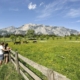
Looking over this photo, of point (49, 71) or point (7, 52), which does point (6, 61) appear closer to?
point (7, 52)

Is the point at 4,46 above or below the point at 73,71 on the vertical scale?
above

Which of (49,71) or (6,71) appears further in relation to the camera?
(6,71)

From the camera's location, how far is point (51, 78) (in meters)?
3.59

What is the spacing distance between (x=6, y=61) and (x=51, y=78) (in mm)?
10496

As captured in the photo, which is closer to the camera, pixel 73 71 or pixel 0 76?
pixel 0 76

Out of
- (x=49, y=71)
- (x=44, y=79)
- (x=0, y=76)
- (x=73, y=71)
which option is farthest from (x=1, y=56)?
(x=49, y=71)

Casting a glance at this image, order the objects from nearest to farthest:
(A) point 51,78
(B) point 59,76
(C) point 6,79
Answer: (B) point 59,76
(A) point 51,78
(C) point 6,79

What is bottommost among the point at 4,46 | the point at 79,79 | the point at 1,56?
the point at 79,79

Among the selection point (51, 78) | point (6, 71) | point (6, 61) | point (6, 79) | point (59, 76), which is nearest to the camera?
point (59, 76)

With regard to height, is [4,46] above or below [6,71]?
above

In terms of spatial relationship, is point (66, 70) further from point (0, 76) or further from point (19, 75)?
point (0, 76)

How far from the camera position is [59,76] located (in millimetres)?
3133

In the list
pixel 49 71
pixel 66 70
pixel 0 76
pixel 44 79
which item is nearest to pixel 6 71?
pixel 0 76

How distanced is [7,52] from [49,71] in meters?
11.2
